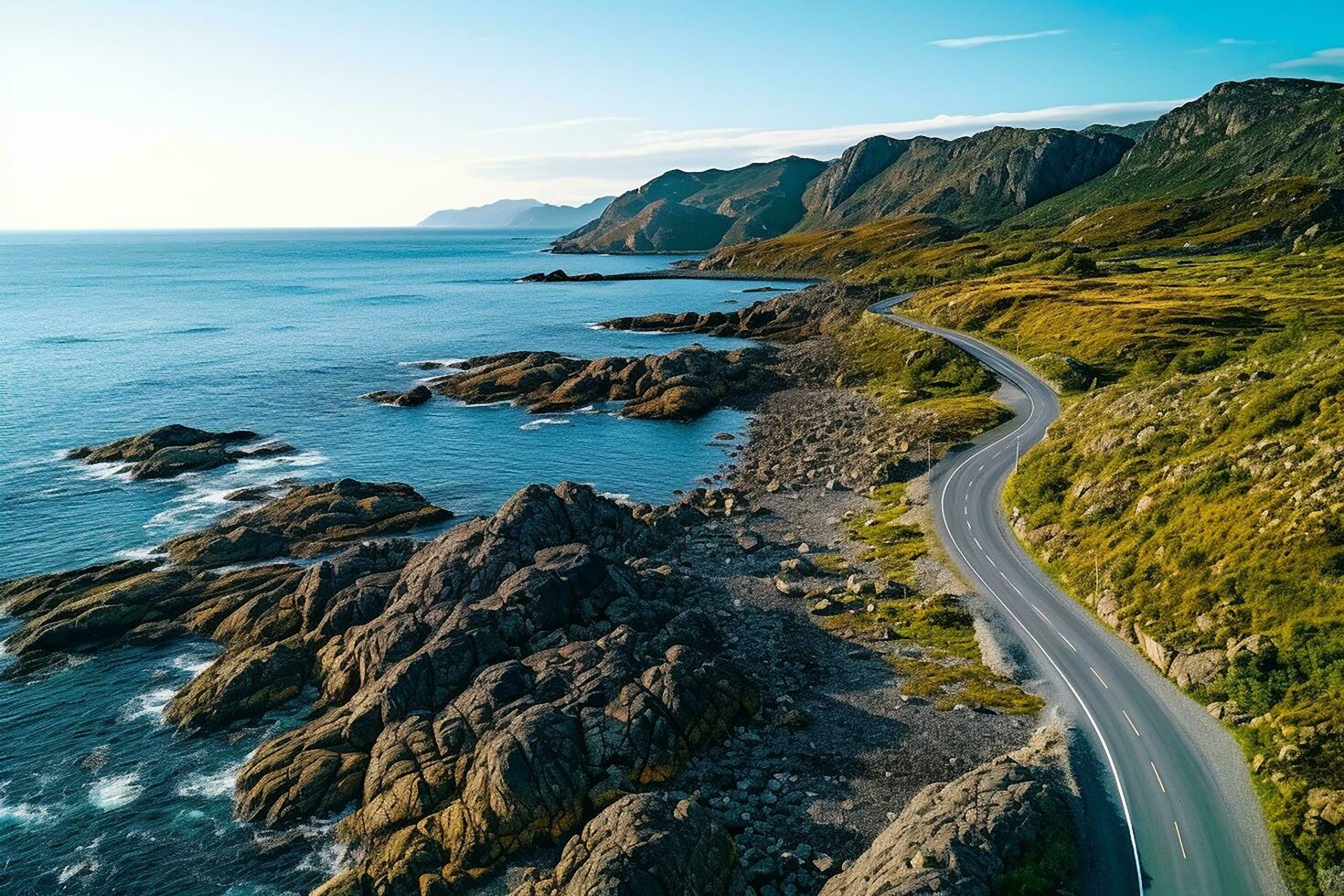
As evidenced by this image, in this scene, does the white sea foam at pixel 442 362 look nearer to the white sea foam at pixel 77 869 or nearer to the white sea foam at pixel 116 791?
the white sea foam at pixel 116 791

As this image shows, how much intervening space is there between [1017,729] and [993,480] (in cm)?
3922

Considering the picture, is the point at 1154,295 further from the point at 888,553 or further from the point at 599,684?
the point at 599,684

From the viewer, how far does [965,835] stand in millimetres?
31562

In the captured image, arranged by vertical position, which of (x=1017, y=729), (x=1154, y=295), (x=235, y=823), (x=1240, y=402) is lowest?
(x=235, y=823)

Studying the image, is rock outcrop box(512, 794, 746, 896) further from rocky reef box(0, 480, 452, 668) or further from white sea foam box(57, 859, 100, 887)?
rocky reef box(0, 480, 452, 668)

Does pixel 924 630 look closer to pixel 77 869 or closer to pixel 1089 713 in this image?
pixel 1089 713

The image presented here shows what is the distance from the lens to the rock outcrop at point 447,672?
37.8 m

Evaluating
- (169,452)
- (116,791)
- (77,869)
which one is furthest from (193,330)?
(77,869)

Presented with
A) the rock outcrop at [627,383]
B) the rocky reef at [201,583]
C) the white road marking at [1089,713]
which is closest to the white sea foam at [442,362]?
the rock outcrop at [627,383]

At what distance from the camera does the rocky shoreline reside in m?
33.9

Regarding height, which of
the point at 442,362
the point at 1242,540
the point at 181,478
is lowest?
the point at 181,478

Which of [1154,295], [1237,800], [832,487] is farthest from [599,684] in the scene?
[1154,295]

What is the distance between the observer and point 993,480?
255 feet

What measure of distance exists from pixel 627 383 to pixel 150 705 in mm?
89574
